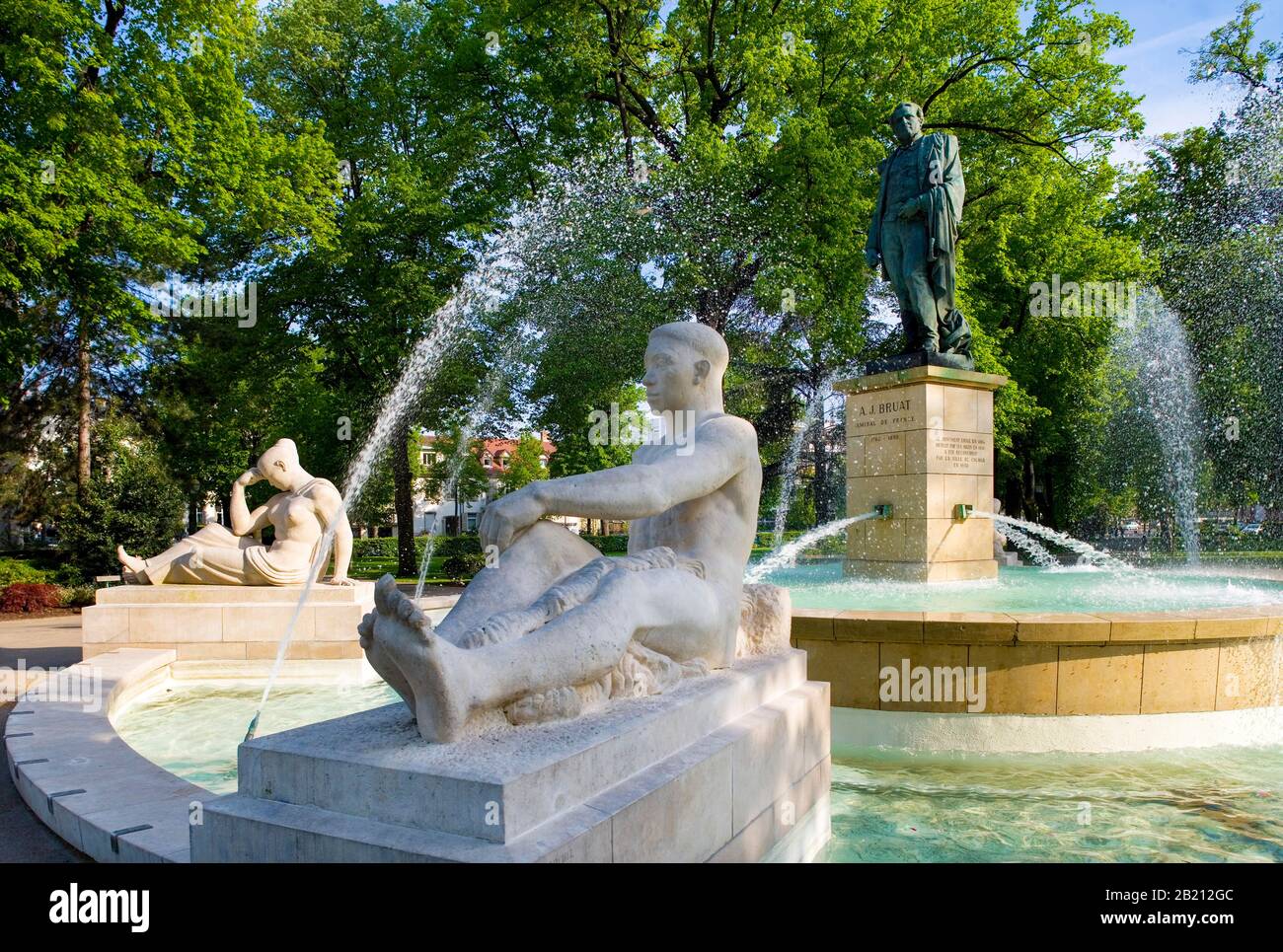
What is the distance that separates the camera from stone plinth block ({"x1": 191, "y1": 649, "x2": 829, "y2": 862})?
89.0 inches

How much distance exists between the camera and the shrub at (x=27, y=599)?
15.6 m

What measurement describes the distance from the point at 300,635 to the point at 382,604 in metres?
7.05

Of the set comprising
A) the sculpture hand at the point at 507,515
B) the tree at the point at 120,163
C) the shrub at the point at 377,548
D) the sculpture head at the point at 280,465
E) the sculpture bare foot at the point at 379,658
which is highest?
the tree at the point at 120,163

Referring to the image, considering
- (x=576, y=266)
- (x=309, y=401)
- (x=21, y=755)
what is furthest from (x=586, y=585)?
(x=309, y=401)

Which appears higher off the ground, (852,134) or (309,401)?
(852,134)

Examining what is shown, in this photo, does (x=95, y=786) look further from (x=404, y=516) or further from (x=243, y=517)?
(x=404, y=516)

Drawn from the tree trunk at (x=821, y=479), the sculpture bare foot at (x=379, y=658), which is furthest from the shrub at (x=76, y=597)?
the tree trunk at (x=821, y=479)

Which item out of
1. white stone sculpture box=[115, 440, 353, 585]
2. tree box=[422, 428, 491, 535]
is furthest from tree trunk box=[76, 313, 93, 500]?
tree box=[422, 428, 491, 535]

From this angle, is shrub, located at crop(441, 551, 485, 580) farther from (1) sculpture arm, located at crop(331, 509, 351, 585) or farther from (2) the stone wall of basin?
(2) the stone wall of basin

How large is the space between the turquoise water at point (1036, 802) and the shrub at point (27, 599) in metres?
11.9

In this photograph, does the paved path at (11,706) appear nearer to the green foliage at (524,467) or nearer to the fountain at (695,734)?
the fountain at (695,734)

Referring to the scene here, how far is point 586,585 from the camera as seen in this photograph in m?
3.19

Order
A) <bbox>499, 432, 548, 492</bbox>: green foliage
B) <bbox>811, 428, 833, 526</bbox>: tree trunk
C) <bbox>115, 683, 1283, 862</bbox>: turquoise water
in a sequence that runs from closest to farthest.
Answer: <bbox>115, 683, 1283, 862</bbox>: turquoise water < <bbox>811, 428, 833, 526</bbox>: tree trunk < <bbox>499, 432, 548, 492</bbox>: green foliage
